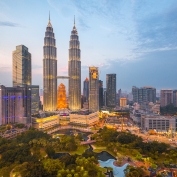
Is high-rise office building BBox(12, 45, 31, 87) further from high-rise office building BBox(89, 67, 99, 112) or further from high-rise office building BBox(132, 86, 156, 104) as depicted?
high-rise office building BBox(132, 86, 156, 104)

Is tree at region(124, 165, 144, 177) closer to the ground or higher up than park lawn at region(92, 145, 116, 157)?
higher up

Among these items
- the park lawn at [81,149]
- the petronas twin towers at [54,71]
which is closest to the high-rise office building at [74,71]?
the petronas twin towers at [54,71]

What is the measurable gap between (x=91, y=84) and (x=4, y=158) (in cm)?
5168

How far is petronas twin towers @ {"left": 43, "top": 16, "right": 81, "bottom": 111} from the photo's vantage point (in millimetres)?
73125

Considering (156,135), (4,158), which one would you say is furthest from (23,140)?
(156,135)

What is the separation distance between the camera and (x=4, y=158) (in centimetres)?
2536

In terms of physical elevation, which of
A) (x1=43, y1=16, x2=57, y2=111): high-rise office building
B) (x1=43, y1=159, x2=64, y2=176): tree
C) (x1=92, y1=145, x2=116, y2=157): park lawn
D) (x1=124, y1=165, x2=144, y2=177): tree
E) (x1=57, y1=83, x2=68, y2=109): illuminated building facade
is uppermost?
(x1=43, y1=16, x2=57, y2=111): high-rise office building

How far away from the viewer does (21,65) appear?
67.9 metres

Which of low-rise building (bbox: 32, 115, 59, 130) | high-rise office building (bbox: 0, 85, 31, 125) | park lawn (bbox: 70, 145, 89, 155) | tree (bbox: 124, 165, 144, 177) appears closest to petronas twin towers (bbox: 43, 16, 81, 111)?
low-rise building (bbox: 32, 115, 59, 130)

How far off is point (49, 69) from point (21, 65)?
37.4ft

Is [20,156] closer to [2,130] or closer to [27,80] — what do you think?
[2,130]

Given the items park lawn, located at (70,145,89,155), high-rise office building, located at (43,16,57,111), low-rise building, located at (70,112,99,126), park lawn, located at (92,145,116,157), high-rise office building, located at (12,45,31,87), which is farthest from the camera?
high-rise office building, located at (43,16,57,111)

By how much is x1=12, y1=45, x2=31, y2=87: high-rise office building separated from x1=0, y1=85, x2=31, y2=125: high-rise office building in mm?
22823

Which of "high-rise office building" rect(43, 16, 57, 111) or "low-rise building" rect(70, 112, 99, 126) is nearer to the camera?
"low-rise building" rect(70, 112, 99, 126)
